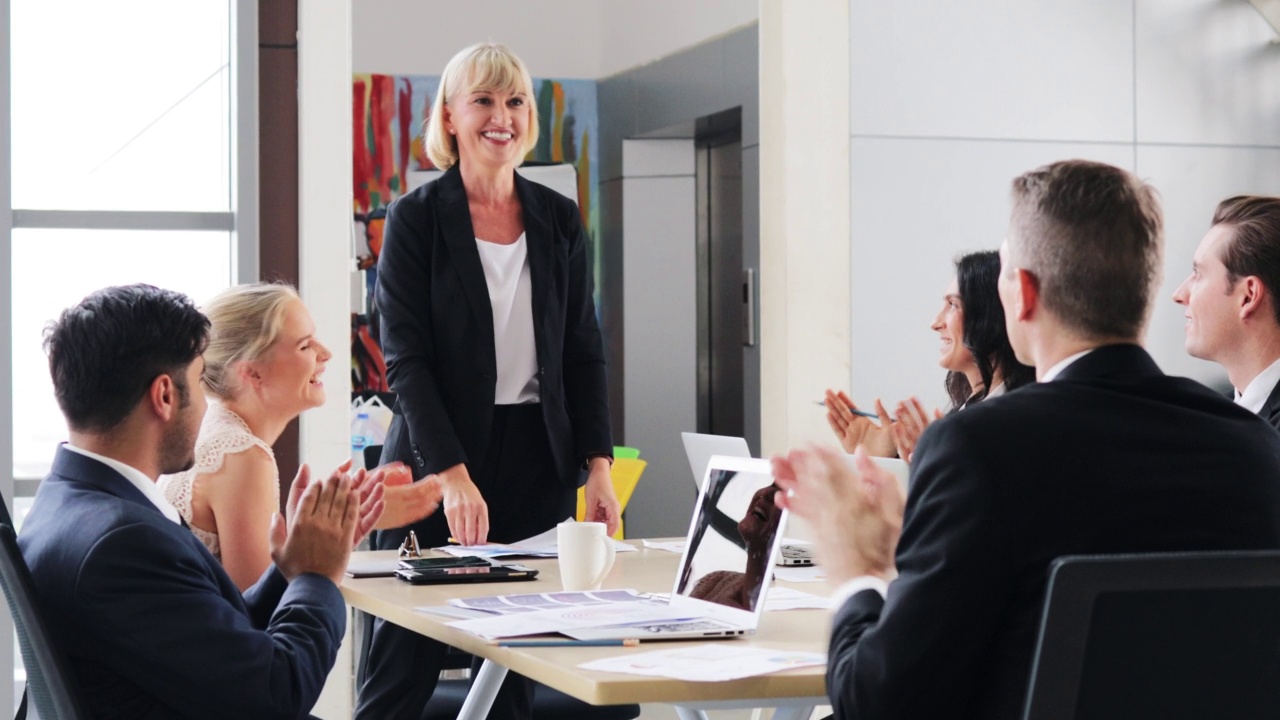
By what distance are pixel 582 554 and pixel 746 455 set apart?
2.14 ft

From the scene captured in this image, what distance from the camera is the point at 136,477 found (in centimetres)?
182

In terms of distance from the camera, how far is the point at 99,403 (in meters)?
1.81

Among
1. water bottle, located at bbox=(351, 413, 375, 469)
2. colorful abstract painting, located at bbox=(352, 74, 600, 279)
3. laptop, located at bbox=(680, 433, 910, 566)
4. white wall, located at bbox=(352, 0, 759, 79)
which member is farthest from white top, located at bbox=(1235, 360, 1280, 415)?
colorful abstract painting, located at bbox=(352, 74, 600, 279)

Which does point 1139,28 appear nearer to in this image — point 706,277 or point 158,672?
point 706,277

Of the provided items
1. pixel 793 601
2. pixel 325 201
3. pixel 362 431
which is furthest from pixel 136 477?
pixel 362 431

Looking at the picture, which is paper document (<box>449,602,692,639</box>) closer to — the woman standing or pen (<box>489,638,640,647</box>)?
pen (<box>489,638,640,647</box>)

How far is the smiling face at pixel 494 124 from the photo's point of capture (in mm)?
3068

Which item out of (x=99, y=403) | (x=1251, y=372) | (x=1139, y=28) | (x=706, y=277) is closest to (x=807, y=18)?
(x=1139, y=28)

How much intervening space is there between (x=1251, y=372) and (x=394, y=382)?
1647 mm

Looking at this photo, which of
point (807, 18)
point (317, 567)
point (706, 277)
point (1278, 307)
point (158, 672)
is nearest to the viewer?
point (158, 672)

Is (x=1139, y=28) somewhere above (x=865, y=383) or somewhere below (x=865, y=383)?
above

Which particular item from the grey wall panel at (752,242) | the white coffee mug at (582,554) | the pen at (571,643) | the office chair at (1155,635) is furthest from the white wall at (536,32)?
the office chair at (1155,635)

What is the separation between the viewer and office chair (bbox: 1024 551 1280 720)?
111 centimetres

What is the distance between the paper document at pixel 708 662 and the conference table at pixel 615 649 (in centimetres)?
2
